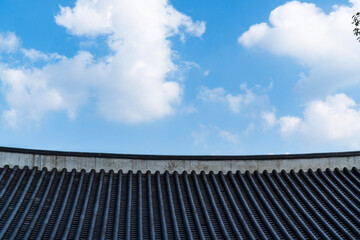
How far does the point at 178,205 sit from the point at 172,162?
5.22 ft

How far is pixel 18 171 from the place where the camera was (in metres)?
8.17

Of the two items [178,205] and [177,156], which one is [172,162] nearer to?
[177,156]

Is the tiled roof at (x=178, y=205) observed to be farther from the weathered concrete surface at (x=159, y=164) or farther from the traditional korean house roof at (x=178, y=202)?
the weathered concrete surface at (x=159, y=164)

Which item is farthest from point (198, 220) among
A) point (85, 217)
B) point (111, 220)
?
point (85, 217)

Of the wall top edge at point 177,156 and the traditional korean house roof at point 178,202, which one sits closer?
the traditional korean house roof at point 178,202

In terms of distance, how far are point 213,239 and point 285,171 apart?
3652mm

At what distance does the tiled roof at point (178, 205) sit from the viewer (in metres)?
6.27

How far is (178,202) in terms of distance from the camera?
7402 mm

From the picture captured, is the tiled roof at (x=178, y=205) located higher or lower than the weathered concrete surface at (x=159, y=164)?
lower

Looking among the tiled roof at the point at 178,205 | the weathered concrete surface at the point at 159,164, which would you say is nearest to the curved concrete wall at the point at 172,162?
the weathered concrete surface at the point at 159,164

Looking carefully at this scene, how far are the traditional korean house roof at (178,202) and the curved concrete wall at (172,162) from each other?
0.16ft

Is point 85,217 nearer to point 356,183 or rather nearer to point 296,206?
point 296,206

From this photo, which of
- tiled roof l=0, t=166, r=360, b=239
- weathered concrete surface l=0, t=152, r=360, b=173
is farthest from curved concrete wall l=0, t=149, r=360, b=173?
tiled roof l=0, t=166, r=360, b=239

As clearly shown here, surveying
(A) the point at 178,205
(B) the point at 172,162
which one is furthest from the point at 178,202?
(B) the point at 172,162
